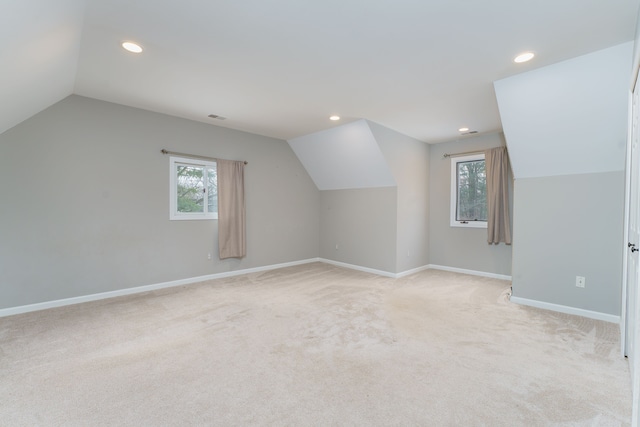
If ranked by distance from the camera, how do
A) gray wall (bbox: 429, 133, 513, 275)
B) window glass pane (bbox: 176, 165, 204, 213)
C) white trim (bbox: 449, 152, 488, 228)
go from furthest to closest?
white trim (bbox: 449, 152, 488, 228) < gray wall (bbox: 429, 133, 513, 275) < window glass pane (bbox: 176, 165, 204, 213)

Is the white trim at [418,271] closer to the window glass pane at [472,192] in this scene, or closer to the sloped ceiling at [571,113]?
the window glass pane at [472,192]

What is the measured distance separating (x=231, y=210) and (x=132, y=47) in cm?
274

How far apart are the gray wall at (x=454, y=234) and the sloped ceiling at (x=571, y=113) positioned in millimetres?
1610

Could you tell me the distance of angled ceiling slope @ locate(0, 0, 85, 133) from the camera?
1.73 metres

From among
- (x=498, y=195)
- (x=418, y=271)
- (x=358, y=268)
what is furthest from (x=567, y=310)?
(x=358, y=268)

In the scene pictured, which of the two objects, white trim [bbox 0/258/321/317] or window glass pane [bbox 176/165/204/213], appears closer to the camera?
white trim [bbox 0/258/321/317]

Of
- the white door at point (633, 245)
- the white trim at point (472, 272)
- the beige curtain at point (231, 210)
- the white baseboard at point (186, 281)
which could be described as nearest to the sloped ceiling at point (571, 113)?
the white door at point (633, 245)

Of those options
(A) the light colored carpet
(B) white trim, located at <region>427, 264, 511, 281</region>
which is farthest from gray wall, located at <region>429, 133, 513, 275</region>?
(A) the light colored carpet

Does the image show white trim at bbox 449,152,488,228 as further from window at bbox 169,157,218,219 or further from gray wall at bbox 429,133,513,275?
window at bbox 169,157,218,219

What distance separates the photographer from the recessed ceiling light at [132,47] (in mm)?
2287

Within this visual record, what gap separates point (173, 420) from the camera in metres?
1.58

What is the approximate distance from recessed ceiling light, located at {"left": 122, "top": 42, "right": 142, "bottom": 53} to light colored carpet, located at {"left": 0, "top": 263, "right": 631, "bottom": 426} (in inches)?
99.6

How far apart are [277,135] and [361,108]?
2.01 metres

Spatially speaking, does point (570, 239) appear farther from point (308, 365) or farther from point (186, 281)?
point (186, 281)
